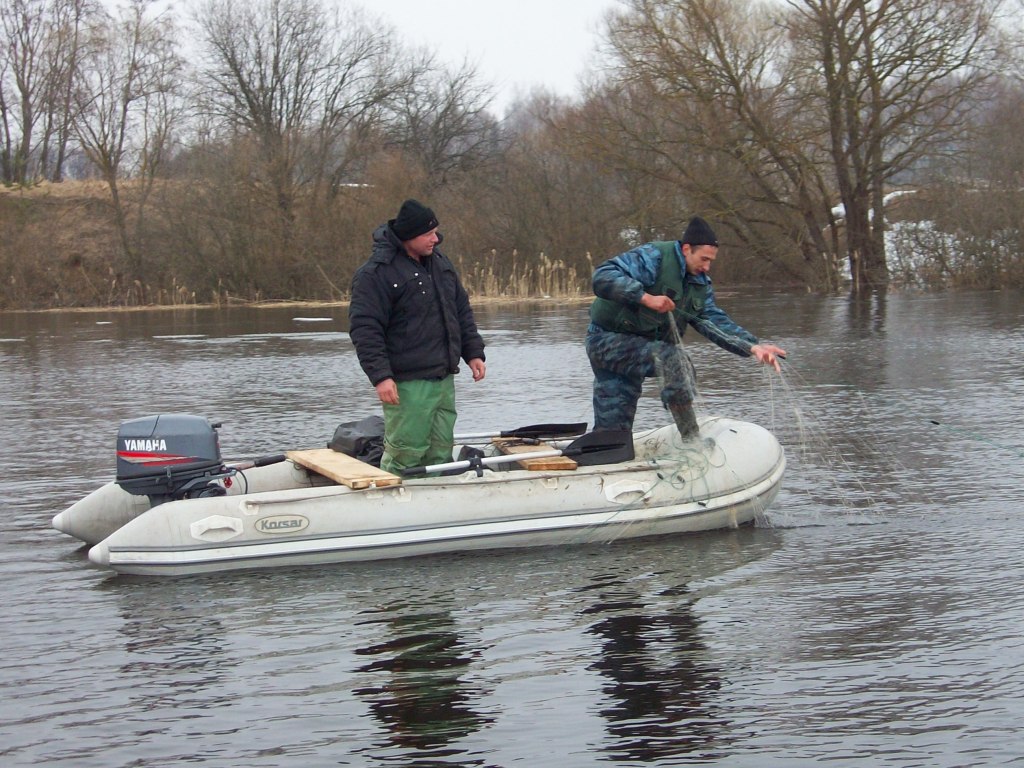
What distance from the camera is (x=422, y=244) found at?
24.1 ft

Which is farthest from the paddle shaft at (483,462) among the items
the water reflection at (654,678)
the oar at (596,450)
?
the water reflection at (654,678)

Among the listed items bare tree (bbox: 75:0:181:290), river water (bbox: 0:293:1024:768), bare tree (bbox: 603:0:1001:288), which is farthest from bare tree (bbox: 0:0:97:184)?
river water (bbox: 0:293:1024:768)

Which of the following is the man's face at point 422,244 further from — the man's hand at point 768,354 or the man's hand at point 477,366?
the man's hand at point 768,354

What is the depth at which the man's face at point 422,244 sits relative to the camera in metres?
7.36

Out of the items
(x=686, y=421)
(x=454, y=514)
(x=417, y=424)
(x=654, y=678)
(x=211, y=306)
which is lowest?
(x=654, y=678)

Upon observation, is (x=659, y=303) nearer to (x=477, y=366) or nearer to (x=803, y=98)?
(x=477, y=366)

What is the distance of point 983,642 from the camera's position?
18.2ft

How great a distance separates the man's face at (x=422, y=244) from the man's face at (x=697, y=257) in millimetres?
1549

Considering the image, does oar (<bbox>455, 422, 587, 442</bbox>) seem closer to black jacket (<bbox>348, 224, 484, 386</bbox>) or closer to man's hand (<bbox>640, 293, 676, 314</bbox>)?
black jacket (<bbox>348, 224, 484, 386</bbox>)

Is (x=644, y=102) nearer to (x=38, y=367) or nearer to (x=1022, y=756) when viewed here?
(x=38, y=367)

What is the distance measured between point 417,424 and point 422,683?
2358 millimetres

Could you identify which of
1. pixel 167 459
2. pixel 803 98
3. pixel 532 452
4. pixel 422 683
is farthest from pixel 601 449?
pixel 803 98

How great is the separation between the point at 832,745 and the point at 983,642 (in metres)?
1.31

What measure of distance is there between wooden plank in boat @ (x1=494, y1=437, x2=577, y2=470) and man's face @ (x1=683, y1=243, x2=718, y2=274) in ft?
4.44
